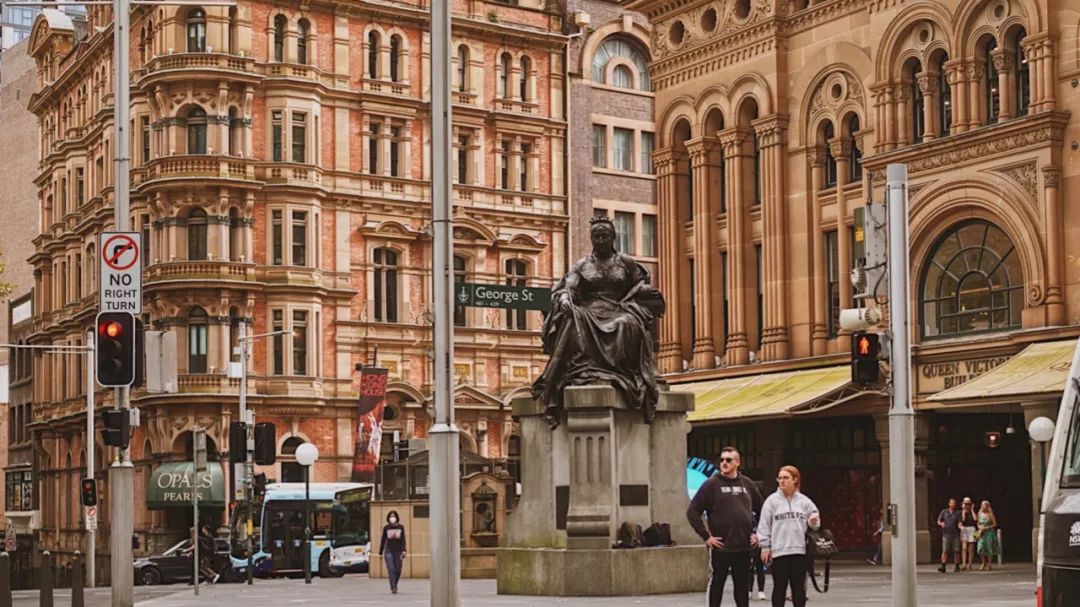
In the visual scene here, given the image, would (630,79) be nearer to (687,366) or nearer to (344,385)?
(344,385)

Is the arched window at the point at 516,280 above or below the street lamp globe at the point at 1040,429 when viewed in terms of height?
above

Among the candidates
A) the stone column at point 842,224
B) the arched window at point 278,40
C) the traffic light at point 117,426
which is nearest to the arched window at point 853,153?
the stone column at point 842,224

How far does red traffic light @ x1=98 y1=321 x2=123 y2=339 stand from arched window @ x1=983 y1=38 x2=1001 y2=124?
26.7 metres

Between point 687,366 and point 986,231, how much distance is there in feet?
41.2

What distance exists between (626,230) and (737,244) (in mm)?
28777

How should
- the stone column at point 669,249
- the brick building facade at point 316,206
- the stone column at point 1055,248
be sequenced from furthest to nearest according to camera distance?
the brick building facade at point 316,206
the stone column at point 669,249
the stone column at point 1055,248

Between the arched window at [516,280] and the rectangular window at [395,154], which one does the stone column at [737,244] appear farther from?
the arched window at [516,280]

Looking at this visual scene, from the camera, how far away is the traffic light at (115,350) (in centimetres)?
2409

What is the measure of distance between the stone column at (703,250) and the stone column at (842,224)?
500 cm

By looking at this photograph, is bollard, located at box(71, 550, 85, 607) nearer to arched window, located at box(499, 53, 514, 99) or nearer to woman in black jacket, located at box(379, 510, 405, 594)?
woman in black jacket, located at box(379, 510, 405, 594)

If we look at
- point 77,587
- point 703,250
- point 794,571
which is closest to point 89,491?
point 77,587

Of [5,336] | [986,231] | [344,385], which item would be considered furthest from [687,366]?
[5,336]

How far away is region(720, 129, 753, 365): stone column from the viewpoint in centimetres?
5325

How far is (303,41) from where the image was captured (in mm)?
74750
